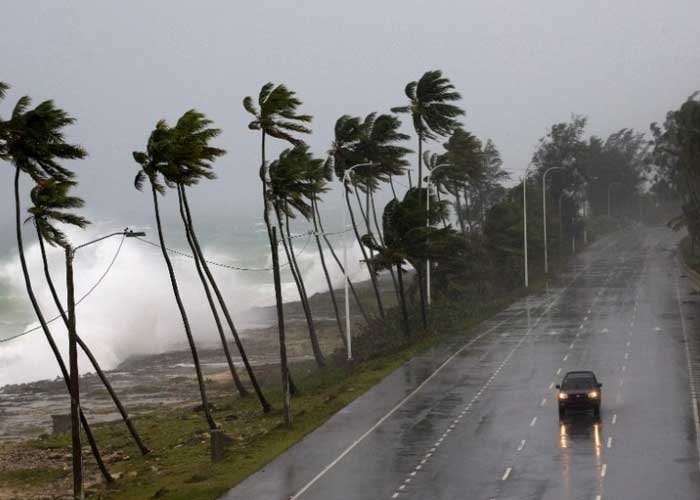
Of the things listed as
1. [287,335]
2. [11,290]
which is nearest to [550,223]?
[287,335]

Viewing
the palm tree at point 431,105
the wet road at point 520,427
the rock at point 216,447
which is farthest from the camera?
the palm tree at point 431,105

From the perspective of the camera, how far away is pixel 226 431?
49594 millimetres

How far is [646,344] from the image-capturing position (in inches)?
2490

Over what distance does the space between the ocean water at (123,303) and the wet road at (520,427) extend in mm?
37928

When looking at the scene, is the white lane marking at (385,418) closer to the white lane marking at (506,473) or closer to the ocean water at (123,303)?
the white lane marking at (506,473)

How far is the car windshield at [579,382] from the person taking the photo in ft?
145

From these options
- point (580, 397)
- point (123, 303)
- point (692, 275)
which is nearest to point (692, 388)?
point (580, 397)

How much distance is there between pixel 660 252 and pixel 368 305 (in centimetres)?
4161

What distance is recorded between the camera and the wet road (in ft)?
112

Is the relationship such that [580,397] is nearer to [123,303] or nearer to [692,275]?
[692,275]

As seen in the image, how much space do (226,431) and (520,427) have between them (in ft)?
43.7

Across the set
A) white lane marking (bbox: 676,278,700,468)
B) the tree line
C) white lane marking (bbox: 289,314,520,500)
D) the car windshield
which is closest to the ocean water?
the tree line

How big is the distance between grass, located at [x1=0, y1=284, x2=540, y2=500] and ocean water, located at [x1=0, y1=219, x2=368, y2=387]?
27793 mm

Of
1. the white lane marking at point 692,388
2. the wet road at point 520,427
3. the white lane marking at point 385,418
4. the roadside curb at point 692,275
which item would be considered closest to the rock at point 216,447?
the wet road at point 520,427
